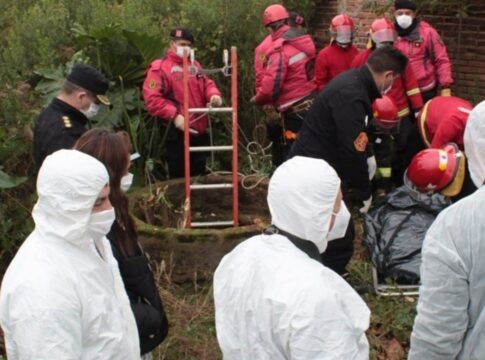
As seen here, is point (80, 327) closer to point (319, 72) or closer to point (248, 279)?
point (248, 279)

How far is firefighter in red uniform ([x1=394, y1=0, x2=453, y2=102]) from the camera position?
6965mm

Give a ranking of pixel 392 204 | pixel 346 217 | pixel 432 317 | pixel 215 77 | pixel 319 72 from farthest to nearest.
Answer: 1. pixel 215 77
2. pixel 319 72
3. pixel 392 204
4. pixel 346 217
5. pixel 432 317

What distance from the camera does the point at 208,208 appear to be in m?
6.48

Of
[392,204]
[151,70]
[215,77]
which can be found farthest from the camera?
[215,77]

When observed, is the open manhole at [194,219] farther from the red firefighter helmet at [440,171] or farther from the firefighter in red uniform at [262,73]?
the red firefighter helmet at [440,171]

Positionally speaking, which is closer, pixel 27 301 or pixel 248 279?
pixel 27 301

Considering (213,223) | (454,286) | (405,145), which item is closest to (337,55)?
(405,145)

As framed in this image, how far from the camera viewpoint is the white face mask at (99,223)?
8.13 feet

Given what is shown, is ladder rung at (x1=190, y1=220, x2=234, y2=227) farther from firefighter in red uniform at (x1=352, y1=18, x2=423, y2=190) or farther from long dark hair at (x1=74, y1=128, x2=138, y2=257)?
long dark hair at (x1=74, y1=128, x2=138, y2=257)

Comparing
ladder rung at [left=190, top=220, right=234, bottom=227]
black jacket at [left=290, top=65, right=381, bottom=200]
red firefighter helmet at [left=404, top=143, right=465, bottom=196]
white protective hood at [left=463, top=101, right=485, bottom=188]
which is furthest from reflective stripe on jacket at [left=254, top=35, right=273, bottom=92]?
white protective hood at [left=463, top=101, right=485, bottom=188]

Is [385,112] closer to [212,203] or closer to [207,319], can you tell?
[212,203]

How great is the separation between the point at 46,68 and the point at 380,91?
3.61 metres

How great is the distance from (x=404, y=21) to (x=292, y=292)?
5.26 m

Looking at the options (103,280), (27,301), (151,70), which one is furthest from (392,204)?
(27,301)
